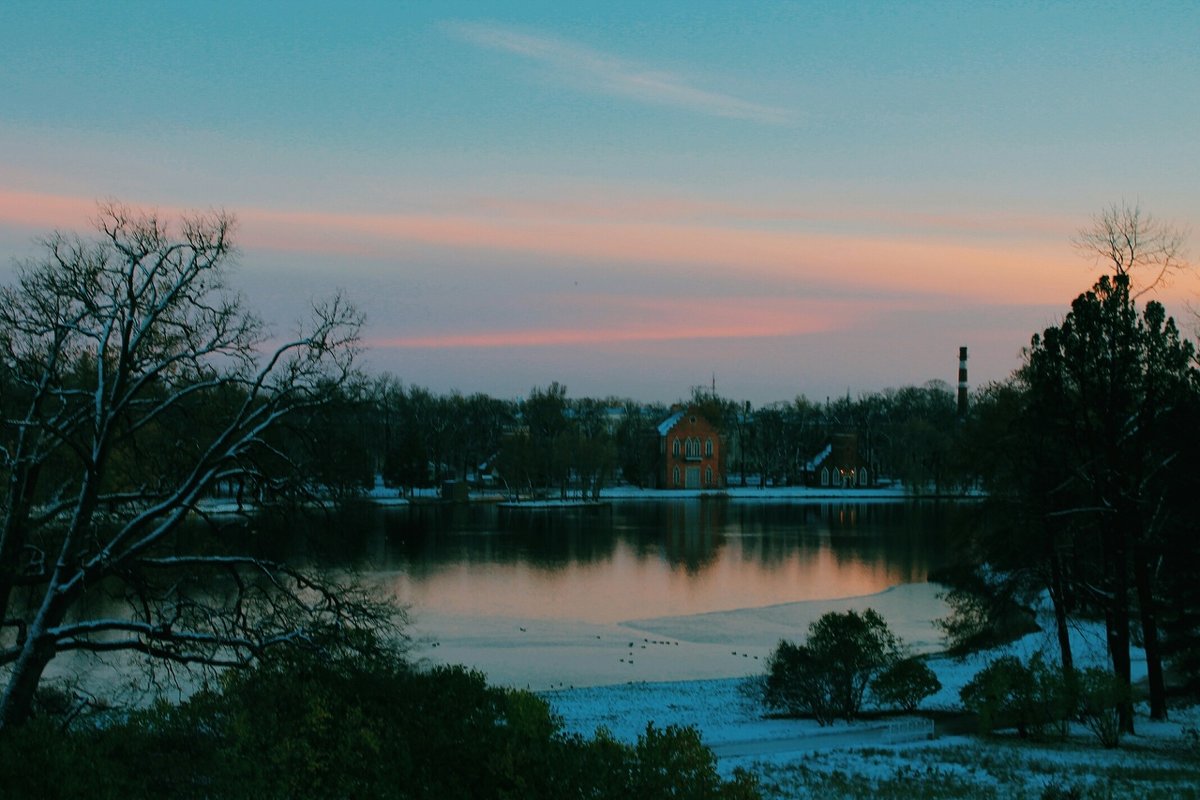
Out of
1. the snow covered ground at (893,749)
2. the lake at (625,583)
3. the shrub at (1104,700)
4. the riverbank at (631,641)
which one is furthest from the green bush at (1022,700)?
the riverbank at (631,641)

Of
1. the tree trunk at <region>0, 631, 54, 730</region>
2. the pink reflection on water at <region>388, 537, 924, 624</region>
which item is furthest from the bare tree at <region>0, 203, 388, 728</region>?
the pink reflection on water at <region>388, 537, 924, 624</region>

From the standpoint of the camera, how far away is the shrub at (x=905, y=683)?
20719 mm

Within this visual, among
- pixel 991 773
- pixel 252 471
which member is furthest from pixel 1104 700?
pixel 252 471

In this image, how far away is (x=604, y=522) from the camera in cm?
7156

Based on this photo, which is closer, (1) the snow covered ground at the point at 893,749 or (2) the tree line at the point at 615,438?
(1) the snow covered ground at the point at 893,749

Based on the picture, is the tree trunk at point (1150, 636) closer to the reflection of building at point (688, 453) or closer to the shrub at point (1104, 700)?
the shrub at point (1104, 700)

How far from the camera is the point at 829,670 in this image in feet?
68.6

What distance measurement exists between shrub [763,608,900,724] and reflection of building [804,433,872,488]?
302 feet

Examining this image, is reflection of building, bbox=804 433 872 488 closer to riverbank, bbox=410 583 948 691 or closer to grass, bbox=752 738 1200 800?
riverbank, bbox=410 583 948 691

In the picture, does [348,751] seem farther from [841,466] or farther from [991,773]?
[841,466]

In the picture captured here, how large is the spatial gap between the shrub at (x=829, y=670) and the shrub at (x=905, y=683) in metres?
0.38

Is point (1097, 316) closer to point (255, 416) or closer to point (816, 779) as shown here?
point (816, 779)

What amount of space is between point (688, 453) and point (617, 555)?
56494mm

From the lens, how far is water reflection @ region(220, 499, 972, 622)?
35031mm
